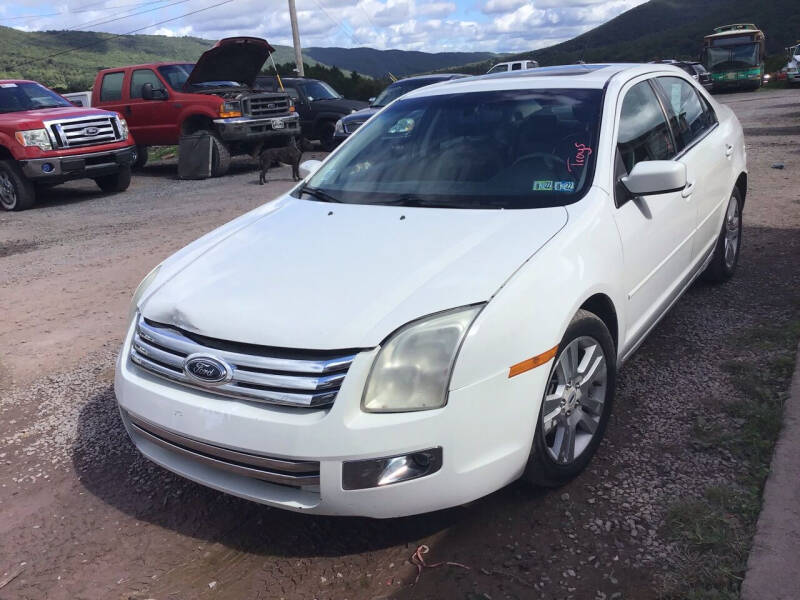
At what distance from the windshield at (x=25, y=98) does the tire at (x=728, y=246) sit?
35.1 feet

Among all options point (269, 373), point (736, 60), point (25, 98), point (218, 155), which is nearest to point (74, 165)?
point (25, 98)

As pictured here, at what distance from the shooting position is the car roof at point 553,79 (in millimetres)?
3684

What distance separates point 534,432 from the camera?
2.54 m

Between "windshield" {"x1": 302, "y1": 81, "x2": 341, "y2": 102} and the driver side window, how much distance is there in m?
13.4

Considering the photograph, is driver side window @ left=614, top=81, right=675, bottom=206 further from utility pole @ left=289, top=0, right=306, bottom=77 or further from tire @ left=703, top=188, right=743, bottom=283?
utility pole @ left=289, top=0, right=306, bottom=77

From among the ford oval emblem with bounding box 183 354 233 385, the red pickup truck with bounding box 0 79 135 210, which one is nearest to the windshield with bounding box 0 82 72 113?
the red pickup truck with bounding box 0 79 135 210

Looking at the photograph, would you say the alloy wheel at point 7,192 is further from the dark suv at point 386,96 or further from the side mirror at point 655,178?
the side mirror at point 655,178

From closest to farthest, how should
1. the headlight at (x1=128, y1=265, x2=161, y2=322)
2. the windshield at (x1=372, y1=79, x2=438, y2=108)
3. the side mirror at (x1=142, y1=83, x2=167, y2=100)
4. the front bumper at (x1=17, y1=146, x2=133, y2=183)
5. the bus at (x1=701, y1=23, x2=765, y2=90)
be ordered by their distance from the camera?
the headlight at (x1=128, y1=265, x2=161, y2=322), the front bumper at (x1=17, y1=146, x2=133, y2=183), the windshield at (x1=372, y1=79, x2=438, y2=108), the side mirror at (x1=142, y1=83, x2=167, y2=100), the bus at (x1=701, y1=23, x2=765, y2=90)

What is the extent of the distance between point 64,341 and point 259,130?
9.10m

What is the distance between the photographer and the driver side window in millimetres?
3402

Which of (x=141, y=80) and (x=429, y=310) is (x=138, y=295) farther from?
(x=141, y=80)

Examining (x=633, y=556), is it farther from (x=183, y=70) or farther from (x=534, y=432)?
(x=183, y=70)

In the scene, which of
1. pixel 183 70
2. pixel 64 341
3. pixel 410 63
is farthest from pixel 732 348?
pixel 410 63

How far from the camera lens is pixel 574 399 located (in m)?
2.88
